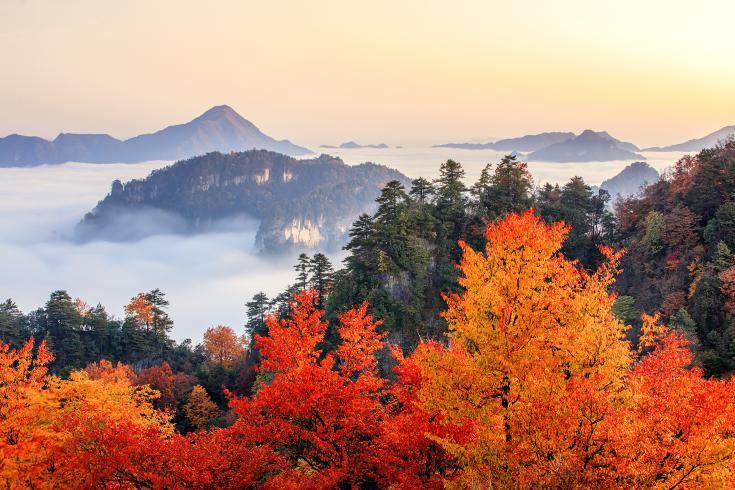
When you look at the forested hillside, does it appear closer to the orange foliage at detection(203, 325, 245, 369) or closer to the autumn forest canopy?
the autumn forest canopy

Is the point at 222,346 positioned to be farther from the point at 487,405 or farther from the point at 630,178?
the point at 630,178

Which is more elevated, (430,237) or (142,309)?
(430,237)

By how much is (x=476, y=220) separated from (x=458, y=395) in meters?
35.7

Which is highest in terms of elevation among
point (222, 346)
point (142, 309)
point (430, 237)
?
point (430, 237)

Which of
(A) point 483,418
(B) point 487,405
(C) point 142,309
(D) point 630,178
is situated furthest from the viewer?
(D) point 630,178

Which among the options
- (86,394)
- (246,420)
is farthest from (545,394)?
(86,394)

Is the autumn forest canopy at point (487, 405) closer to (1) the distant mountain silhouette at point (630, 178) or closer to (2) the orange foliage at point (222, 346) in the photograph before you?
(2) the orange foliage at point (222, 346)

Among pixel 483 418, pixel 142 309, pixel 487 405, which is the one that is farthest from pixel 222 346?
pixel 483 418

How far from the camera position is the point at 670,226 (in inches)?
1548

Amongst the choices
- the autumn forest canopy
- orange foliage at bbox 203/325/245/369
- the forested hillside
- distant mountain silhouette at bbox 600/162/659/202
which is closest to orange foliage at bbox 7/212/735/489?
the autumn forest canopy

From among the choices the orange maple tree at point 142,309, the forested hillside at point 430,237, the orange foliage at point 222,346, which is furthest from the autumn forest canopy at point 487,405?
the orange maple tree at point 142,309

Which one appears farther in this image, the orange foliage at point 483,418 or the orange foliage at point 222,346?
the orange foliage at point 222,346

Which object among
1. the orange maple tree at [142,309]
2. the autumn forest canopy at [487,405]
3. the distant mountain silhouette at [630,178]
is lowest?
the orange maple tree at [142,309]

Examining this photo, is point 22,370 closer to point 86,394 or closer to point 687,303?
point 86,394
